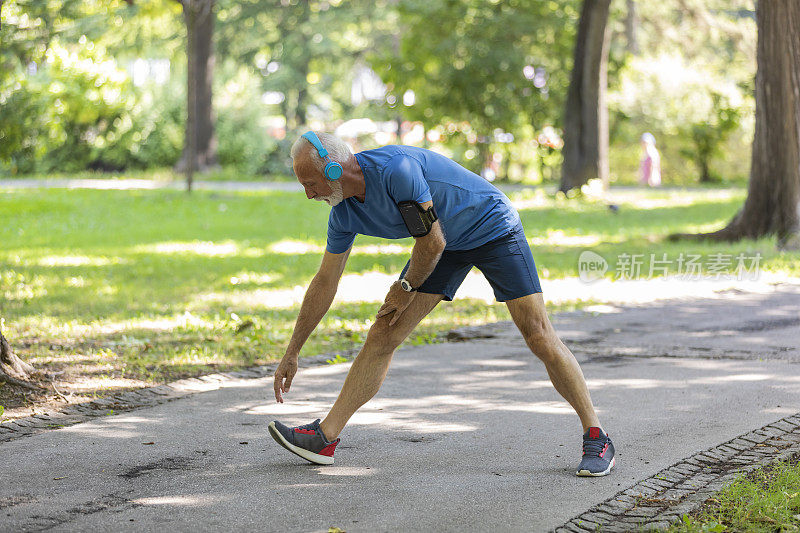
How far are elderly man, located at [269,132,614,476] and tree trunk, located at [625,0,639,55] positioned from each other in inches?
1417

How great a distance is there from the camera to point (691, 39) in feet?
139

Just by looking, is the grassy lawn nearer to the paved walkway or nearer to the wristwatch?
the paved walkway

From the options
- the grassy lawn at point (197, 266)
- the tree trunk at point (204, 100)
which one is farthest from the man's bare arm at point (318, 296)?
the tree trunk at point (204, 100)

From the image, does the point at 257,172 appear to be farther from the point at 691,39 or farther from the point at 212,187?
the point at 691,39

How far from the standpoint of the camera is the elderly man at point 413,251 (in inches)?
180

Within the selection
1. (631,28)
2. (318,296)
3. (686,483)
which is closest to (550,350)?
(686,483)

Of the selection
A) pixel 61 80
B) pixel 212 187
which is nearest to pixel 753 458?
pixel 61 80

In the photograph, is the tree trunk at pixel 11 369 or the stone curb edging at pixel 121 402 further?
the tree trunk at pixel 11 369

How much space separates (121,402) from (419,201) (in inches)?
117

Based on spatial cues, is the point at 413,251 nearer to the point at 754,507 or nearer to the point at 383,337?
the point at 383,337

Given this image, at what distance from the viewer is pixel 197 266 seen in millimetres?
13469

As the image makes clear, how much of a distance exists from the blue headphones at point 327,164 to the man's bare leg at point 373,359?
0.85 m

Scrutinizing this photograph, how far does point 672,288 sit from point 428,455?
7088 millimetres

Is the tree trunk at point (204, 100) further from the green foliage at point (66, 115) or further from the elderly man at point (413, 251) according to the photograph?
the elderly man at point (413, 251)
